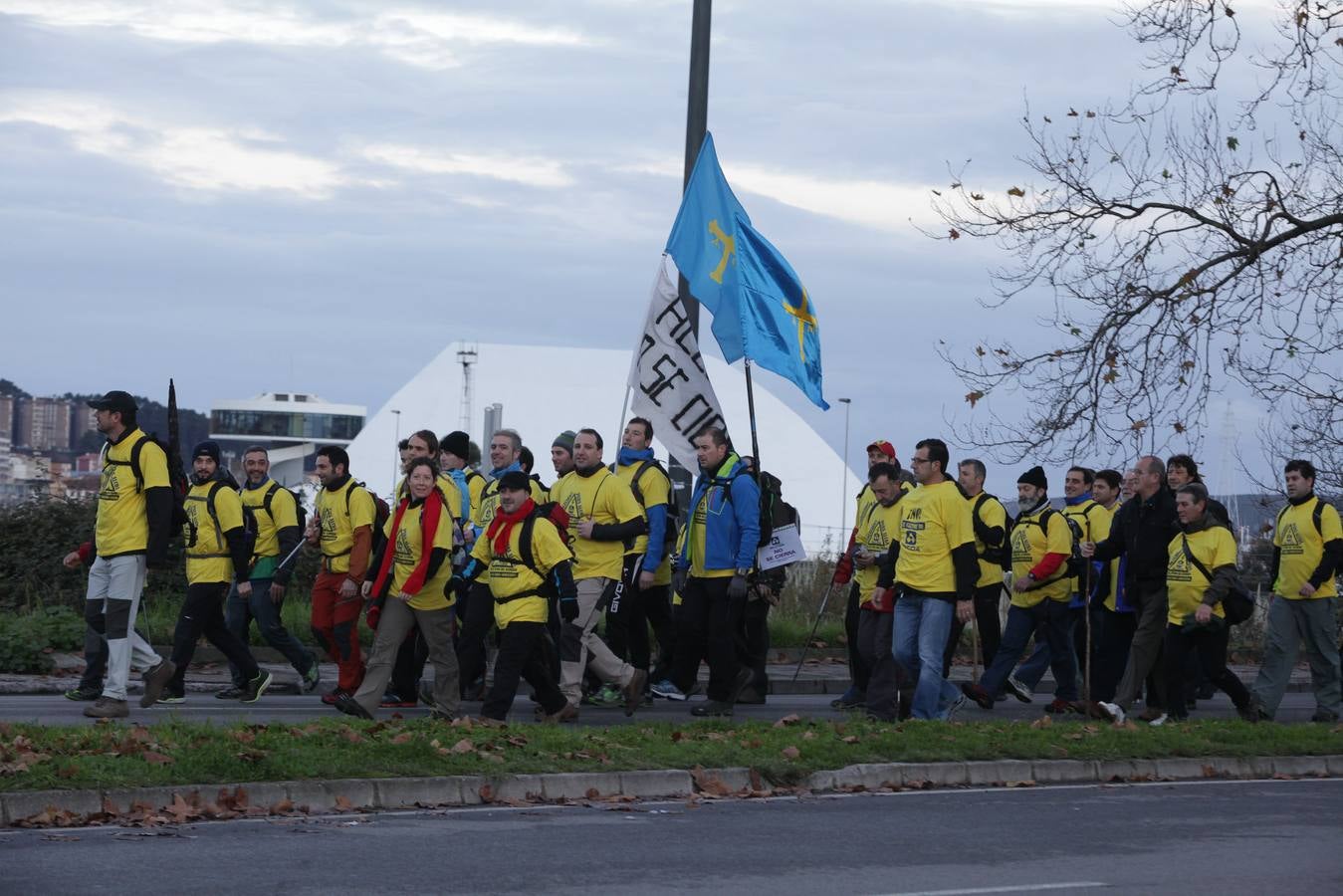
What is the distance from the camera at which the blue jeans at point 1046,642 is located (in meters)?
14.7

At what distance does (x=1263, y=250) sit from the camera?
1656cm

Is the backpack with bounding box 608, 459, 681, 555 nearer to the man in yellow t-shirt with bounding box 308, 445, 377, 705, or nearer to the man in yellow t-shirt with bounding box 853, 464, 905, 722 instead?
the man in yellow t-shirt with bounding box 853, 464, 905, 722

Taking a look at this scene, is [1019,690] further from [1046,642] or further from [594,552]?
[594,552]

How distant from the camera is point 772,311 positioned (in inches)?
591

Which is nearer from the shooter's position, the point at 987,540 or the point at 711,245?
the point at 987,540

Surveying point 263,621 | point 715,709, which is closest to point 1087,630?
point 715,709

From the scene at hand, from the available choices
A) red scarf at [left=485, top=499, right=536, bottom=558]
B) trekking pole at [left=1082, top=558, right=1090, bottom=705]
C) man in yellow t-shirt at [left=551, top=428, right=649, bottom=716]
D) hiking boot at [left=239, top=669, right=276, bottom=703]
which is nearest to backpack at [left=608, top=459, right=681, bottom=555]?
man in yellow t-shirt at [left=551, top=428, right=649, bottom=716]

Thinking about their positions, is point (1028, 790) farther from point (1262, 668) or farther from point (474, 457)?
point (474, 457)

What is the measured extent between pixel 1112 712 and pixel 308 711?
5.50 m

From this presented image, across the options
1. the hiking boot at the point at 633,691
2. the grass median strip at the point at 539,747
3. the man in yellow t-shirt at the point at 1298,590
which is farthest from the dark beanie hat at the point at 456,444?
→ the man in yellow t-shirt at the point at 1298,590

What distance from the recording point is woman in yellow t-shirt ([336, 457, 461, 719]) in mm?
11828

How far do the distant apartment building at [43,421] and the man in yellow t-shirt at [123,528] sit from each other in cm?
13973

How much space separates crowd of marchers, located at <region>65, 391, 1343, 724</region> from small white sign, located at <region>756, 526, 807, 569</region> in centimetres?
14

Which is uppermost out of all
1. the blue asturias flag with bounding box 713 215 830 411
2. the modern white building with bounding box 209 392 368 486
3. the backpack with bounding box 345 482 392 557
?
the modern white building with bounding box 209 392 368 486
